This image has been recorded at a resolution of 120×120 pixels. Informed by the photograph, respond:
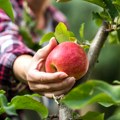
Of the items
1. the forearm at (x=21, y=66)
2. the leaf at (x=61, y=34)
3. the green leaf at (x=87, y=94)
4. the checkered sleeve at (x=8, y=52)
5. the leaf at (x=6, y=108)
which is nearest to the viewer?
the green leaf at (x=87, y=94)

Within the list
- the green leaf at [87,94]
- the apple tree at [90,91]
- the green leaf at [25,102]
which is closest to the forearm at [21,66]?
the apple tree at [90,91]

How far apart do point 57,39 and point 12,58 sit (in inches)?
13.9

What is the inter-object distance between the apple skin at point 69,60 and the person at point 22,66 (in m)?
0.02

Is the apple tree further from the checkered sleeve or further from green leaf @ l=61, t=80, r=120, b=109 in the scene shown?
the checkered sleeve

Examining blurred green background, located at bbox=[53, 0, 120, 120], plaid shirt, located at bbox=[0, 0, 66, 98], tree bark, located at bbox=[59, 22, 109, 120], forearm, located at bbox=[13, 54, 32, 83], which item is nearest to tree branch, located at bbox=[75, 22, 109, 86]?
tree bark, located at bbox=[59, 22, 109, 120]

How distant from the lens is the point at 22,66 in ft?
3.76

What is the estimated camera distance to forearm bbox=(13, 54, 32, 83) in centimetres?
114

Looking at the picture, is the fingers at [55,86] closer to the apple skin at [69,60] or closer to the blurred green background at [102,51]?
the apple skin at [69,60]

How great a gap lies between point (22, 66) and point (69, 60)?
0.31 meters

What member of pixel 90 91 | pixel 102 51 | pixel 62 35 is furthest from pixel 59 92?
pixel 102 51

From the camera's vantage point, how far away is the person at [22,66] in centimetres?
87

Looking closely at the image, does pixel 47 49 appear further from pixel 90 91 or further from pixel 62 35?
pixel 90 91

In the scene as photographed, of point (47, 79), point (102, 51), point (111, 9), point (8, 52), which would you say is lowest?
point (102, 51)

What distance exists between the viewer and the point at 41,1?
2422mm
